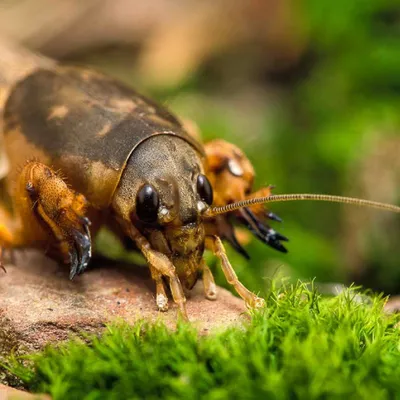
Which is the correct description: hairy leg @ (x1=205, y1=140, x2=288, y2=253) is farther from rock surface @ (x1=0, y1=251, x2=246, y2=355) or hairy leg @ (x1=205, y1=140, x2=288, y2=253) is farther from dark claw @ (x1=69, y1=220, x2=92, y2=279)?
dark claw @ (x1=69, y1=220, x2=92, y2=279)

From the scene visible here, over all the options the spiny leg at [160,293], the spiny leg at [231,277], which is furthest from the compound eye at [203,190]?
the spiny leg at [160,293]

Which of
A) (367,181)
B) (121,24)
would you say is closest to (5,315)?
(367,181)

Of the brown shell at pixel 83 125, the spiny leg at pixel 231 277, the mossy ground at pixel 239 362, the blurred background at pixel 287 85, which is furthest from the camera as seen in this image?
the blurred background at pixel 287 85

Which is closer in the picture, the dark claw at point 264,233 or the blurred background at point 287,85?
the dark claw at point 264,233

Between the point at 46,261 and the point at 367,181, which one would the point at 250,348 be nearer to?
the point at 46,261

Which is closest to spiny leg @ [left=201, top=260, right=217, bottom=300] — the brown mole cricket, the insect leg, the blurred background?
the brown mole cricket

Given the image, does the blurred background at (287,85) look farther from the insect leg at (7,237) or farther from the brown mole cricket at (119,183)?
the insect leg at (7,237)
